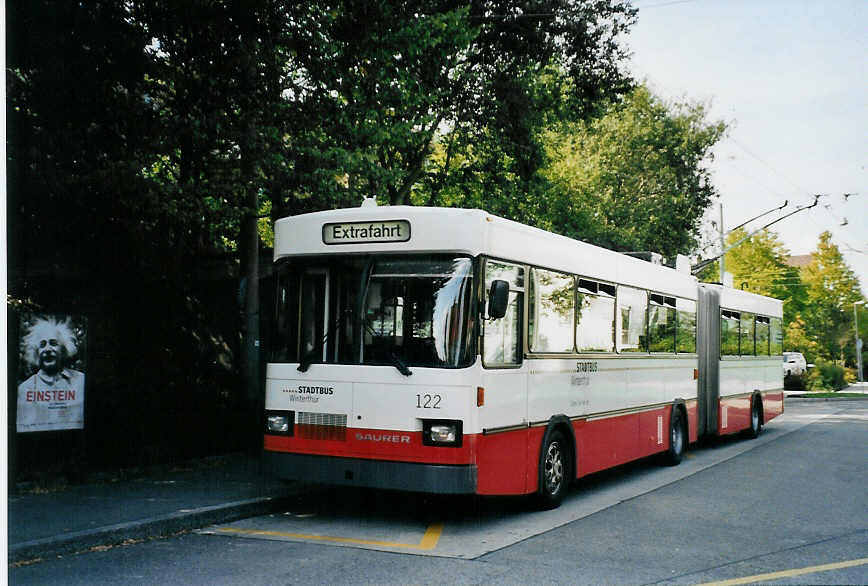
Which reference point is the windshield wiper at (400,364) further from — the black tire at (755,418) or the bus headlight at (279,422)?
the black tire at (755,418)

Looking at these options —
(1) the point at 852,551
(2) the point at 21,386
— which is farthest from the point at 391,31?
(1) the point at 852,551

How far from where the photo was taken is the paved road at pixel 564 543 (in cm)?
692

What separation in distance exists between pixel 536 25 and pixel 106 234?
11040mm

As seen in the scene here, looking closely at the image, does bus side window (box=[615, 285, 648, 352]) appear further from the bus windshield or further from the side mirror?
the bus windshield

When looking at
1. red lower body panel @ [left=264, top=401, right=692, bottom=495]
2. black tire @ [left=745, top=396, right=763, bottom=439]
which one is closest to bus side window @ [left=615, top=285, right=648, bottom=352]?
red lower body panel @ [left=264, top=401, right=692, bottom=495]

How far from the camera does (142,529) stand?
8172 mm

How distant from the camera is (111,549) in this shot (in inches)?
305

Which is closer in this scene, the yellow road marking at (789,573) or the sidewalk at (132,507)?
the yellow road marking at (789,573)

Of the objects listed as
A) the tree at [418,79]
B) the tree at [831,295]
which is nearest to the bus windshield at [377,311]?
the tree at [418,79]

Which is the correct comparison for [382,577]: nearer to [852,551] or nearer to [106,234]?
[852,551]

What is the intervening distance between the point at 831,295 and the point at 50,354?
59631 mm

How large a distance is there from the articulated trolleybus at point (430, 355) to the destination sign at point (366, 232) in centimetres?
1

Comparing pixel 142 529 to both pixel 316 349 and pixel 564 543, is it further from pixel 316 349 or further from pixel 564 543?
pixel 564 543

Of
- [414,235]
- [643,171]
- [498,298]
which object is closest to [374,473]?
[498,298]
